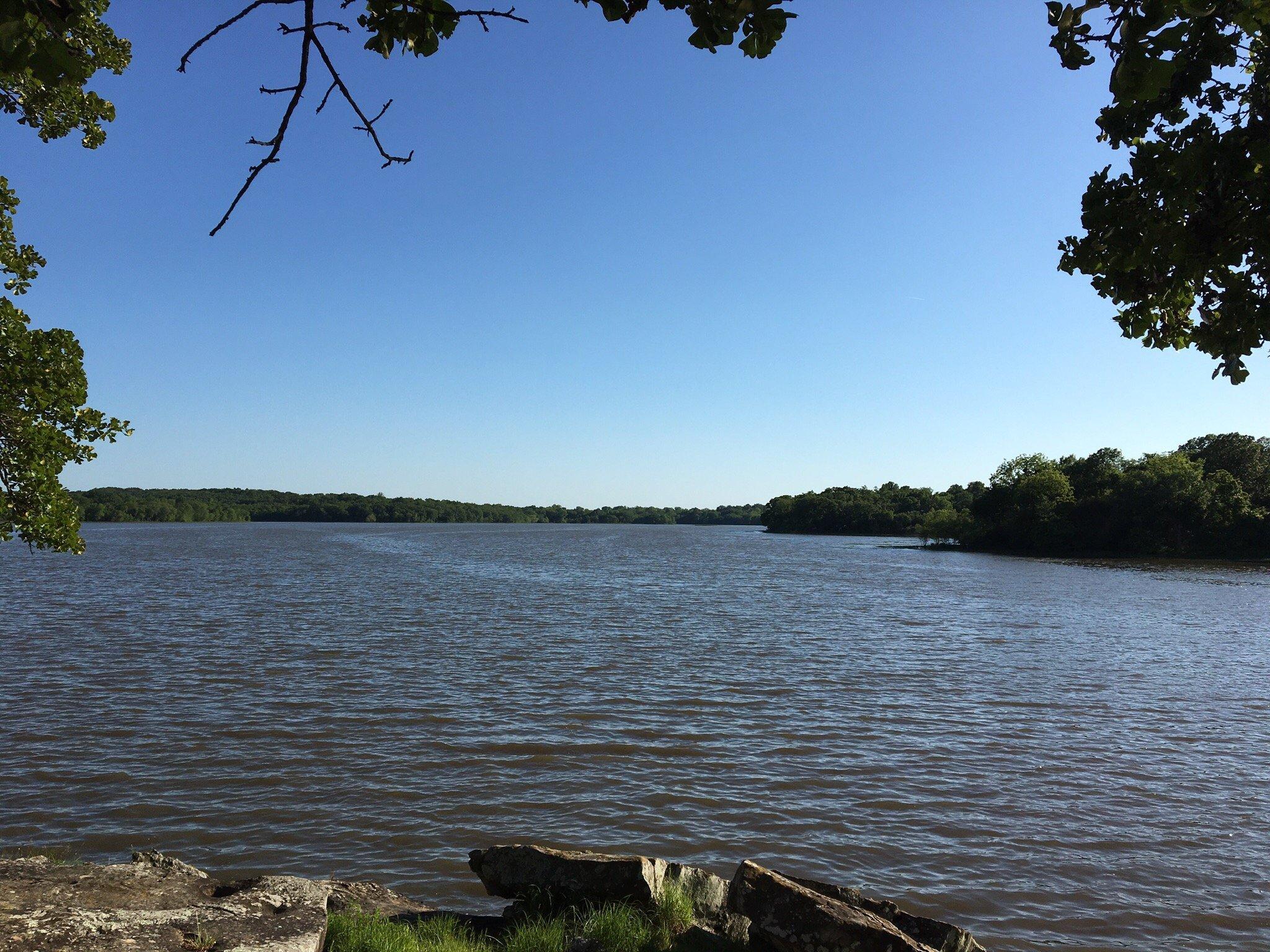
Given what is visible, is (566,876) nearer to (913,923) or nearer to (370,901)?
(370,901)

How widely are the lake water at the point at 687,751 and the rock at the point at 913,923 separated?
1.71m

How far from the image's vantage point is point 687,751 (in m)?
13.2

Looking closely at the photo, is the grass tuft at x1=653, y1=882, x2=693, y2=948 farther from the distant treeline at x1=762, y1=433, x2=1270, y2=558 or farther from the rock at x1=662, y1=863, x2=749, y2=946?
the distant treeline at x1=762, y1=433, x2=1270, y2=558

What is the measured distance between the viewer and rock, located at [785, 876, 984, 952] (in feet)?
20.3

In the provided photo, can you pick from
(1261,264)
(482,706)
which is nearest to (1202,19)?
(1261,264)

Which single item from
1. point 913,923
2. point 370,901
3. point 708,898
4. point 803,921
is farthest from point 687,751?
point 803,921

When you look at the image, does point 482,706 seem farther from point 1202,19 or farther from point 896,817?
point 1202,19

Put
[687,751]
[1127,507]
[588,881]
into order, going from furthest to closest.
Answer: [1127,507] < [687,751] < [588,881]

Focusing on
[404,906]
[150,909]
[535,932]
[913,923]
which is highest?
[150,909]

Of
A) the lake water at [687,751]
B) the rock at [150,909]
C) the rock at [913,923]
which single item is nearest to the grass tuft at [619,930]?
the rock at [913,923]

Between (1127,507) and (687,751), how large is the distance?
95201 mm

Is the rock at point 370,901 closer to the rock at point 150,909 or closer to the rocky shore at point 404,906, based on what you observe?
the rocky shore at point 404,906

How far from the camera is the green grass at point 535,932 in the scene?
5.95m

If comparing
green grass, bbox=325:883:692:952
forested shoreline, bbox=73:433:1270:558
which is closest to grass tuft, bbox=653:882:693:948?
green grass, bbox=325:883:692:952
